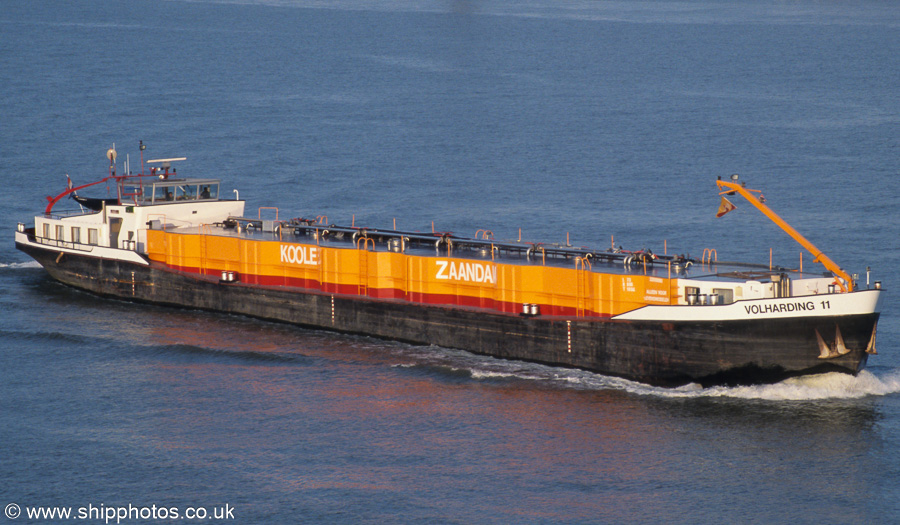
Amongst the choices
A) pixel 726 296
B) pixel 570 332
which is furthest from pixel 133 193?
pixel 726 296

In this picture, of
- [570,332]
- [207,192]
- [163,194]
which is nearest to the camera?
[570,332]

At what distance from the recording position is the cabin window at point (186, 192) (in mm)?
62531

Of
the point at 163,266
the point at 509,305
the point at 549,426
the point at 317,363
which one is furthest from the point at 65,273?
the point at 549,426

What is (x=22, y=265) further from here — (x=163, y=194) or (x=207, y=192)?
(x=207, y=192)

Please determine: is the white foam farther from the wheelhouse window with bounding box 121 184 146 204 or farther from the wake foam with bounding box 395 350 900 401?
the wake foam with bounding box 395 350 900 401

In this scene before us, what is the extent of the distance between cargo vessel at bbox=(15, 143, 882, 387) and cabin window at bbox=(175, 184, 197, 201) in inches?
3.4

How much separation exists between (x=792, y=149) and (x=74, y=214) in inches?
2493

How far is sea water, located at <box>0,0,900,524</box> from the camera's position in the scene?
34938mm

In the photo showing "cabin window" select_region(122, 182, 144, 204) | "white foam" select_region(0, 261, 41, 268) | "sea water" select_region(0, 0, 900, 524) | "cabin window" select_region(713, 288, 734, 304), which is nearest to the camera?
"sea water" select_region(0, 0, 900, 524)

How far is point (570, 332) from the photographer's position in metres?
45.0

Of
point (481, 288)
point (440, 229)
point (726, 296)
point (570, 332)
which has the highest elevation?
point (440, 229)

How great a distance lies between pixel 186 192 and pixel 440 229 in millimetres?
18843

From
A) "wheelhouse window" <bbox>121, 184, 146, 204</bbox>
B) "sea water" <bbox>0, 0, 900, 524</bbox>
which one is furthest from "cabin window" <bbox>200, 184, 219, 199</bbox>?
"sea water" <bbox>0, 0, 900, 524</bbox>

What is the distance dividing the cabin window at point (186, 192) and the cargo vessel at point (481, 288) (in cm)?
9
